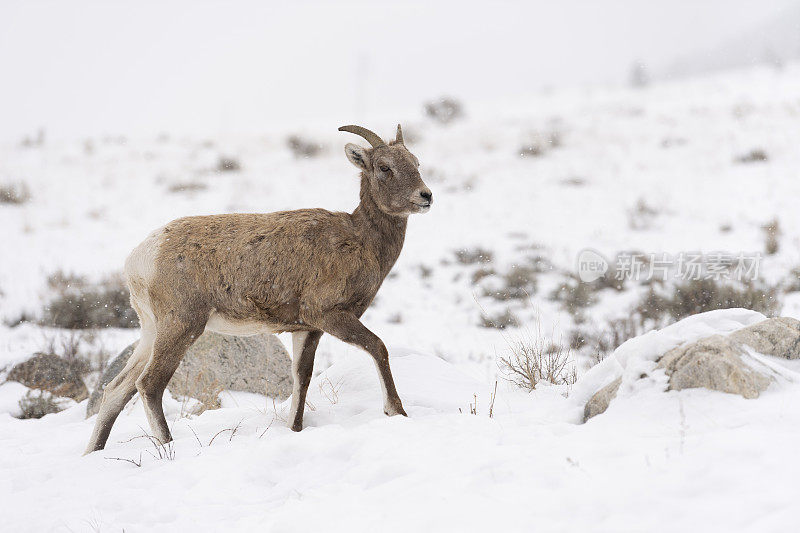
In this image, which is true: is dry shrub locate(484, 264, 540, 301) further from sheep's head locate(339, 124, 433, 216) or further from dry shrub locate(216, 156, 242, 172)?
dry shrub locate(216, 156, 242, 172)

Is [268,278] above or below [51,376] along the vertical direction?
above

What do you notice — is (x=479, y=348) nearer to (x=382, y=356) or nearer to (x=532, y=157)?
(x=382, y=356)

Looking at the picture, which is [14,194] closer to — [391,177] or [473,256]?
[473,256]

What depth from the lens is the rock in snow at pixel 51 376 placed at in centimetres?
616

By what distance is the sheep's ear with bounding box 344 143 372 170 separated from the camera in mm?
4387

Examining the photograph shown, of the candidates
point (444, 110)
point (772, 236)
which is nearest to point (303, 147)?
point (444, 110)

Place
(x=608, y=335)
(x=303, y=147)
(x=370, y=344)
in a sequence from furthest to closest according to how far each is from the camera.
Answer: (x=303, y=147) < (x=608, y=335) < (x=370, y=344)

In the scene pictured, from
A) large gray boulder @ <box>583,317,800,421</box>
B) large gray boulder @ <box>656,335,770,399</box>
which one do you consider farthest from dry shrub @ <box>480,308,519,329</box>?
large gray boulder @ <box>656,335,770,399</box>

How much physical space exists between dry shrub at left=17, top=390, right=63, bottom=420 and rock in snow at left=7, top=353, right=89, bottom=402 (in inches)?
10.1

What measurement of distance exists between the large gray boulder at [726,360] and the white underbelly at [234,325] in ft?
6.91

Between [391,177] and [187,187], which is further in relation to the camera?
[187,187]

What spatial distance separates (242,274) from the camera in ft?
13.4

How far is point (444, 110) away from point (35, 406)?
66.2 feet

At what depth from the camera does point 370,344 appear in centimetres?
398
